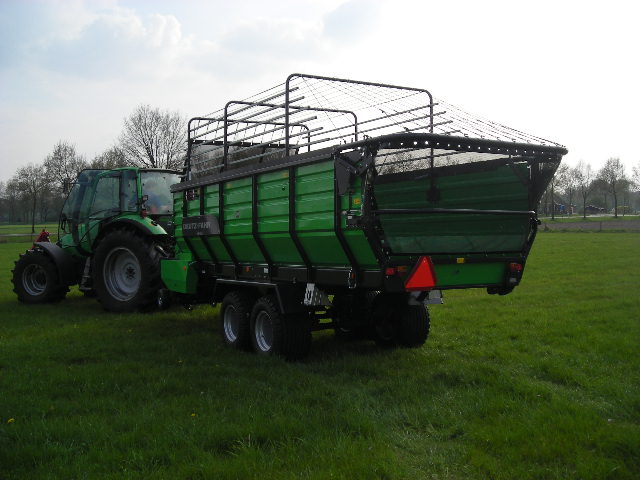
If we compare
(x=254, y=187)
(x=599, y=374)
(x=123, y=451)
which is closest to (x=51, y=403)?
(x=123, y=451)

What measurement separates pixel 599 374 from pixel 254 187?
3991mm

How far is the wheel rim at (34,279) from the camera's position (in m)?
11.4

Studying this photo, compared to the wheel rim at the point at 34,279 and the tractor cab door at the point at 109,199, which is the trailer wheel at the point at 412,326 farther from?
the wheel rim at the point at 34,279

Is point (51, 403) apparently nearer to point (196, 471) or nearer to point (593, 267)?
point (196, 471)

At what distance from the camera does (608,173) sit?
2303 inches

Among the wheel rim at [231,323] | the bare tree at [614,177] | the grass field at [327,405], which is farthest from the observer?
the bare tree at [614,177]

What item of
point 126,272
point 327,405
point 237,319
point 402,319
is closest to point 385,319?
point 402,319

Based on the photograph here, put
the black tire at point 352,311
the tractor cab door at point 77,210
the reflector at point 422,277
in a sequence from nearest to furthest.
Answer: the reflector at point 422,277 → the black tire at point 352,311 → the tractor cab door at point 77,210

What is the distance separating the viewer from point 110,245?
32.9 feet

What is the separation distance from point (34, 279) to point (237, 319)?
6.09m

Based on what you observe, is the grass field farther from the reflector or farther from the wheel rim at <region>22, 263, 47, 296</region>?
the wheel rim at <region>22, 263, 47, 296</region>

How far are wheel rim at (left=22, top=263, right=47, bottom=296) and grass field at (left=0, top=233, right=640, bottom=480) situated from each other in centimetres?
306

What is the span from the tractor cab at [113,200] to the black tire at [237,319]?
3.06 meters

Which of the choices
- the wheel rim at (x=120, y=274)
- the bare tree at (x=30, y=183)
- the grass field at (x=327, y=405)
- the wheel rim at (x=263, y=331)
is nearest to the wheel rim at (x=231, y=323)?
the grass field at (x=327, y=405)
